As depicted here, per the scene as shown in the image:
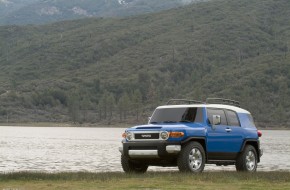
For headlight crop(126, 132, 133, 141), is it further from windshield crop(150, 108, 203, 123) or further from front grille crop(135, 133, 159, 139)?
windshield crop(150, 108, 203, 123)

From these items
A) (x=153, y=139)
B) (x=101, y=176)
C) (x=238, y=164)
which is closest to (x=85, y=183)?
(x=101, y=176)

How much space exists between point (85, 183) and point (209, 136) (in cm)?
653

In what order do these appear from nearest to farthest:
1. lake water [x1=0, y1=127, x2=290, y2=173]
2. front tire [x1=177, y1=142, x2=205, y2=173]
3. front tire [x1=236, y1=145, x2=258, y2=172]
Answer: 1. front tire [x1=177, y1=142, x2=205, y2=173]
2. front tire [x1=236, y1=145, x2=258, y2=172]
3. lake water [x1=0, y1=127, x2=290, y2=173]

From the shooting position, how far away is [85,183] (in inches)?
768

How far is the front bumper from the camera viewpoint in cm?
2269

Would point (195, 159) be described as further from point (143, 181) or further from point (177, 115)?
point (143, 181)

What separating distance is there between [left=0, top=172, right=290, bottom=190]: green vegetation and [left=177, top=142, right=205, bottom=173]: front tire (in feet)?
3.22

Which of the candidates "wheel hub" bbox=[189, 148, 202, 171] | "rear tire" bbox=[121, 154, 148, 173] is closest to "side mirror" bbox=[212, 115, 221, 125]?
"wheel hub" bbox=[189, 148, 202, 171]

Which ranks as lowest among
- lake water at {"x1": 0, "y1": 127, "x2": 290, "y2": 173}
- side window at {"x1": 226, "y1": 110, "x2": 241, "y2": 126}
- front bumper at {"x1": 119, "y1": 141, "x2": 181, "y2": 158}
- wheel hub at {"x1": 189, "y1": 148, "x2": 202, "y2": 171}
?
lake water at {"x1": 0, "y1": 127, "x2": 290, "y2": 173}

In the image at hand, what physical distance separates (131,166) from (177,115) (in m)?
2.72

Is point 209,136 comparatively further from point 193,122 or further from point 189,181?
point 189,181

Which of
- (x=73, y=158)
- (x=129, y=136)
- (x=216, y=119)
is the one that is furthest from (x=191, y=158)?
(x=73, y=158)

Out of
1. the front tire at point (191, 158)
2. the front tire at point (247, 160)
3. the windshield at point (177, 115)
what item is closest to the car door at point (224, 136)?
the front tire at point (247, 160)

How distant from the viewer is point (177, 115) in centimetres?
2486
